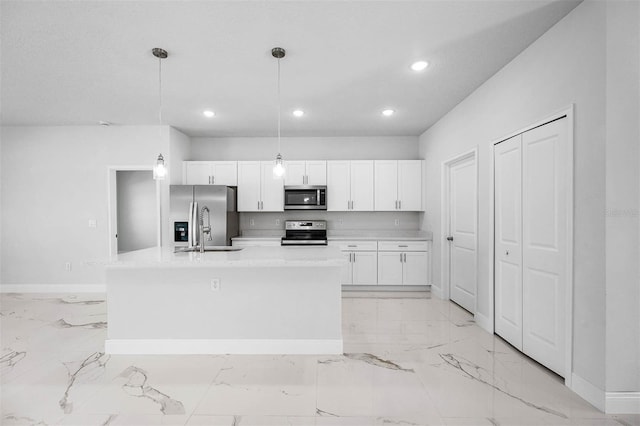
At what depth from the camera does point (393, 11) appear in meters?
2.15

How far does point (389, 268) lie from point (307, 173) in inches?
79.4

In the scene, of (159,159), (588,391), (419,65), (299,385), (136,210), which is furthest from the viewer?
(136,210)

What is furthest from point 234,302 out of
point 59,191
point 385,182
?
point 59,191

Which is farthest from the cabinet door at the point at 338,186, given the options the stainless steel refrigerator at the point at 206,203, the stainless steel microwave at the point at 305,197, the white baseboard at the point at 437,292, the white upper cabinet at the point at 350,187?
the white baseboard at the point at 437,292

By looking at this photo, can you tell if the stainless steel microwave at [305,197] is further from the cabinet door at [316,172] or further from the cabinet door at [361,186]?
the cabinet door at [361,186]

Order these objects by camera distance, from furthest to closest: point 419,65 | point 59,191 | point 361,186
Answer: point 361,186 → point 59,191 → point 419,65

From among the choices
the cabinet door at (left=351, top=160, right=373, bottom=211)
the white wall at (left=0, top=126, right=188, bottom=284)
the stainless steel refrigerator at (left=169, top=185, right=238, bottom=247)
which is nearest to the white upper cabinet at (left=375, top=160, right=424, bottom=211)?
the cabinet door at (left=351, top=160, right=373, bottom=211)

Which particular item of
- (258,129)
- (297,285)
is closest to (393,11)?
(297,285)

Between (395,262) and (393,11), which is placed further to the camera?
(395,262)

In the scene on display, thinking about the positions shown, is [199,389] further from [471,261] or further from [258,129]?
[258,129]

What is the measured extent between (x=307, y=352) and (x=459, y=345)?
4.71 feet

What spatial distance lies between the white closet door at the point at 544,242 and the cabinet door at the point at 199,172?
4.38 metres

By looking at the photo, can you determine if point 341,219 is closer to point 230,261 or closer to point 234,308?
point 234,308

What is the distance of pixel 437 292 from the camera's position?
4.75 metres
